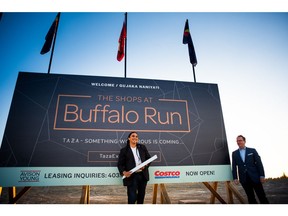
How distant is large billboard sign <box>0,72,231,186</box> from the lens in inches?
160

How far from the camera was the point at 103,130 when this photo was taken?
4.53 m

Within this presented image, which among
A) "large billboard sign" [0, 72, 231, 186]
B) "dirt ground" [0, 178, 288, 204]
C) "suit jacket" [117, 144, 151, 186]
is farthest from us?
"dirt ground" [0, 178, 288, 204]

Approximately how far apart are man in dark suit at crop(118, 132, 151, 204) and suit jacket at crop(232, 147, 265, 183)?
2.23 m

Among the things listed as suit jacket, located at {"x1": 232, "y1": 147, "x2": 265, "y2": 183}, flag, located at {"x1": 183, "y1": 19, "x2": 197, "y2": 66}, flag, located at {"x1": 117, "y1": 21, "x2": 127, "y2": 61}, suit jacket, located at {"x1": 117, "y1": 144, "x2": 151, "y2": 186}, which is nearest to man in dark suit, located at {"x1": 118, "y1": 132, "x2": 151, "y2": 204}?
suit jacket, located at {"x1": 117, "y1": 144, "x2": 151, "y2": 186}

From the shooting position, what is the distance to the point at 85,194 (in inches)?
158

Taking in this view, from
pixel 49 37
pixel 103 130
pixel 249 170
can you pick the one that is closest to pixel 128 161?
pixel 103 130

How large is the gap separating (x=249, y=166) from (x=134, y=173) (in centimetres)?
263

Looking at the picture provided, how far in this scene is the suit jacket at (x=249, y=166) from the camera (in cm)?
388

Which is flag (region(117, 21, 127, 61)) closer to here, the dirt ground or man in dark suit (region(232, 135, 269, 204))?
man in dark suit (region(232, 135, 269, 204))

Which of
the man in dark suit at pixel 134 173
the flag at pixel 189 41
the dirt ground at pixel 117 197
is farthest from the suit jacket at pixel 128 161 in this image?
the flag at pixel 189 41

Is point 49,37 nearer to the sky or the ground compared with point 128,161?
nearer to the sky

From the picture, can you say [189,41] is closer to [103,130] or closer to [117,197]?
[103,130]
